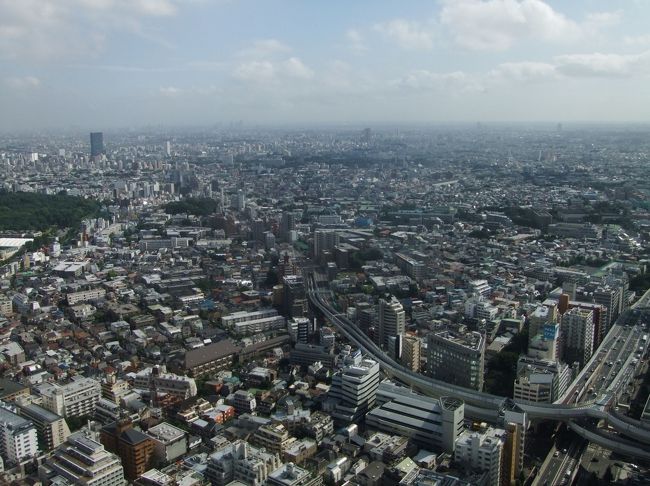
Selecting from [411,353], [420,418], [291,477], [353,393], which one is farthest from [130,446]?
[411,353]

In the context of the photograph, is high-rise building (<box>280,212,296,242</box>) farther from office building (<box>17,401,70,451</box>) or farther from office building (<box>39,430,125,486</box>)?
office building (<box>39,430,125,486</box>)

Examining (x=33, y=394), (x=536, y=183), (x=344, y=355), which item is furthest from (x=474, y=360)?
(x=536, y=183)

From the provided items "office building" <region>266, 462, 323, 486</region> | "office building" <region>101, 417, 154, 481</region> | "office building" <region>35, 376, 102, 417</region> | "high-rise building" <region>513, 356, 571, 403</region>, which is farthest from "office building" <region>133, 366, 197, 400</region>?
"high-rise building" <region>513, 356, 571, 403</region>

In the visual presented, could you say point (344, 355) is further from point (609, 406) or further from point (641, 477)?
point (641, 477)

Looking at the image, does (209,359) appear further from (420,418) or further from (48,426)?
(420,418)

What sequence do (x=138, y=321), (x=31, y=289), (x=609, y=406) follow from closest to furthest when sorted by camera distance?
(x=609, y=406)
(x=138, y=321)
(x=31, y=289)

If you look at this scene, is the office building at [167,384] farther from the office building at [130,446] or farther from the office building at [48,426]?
the office building at [130,446]
